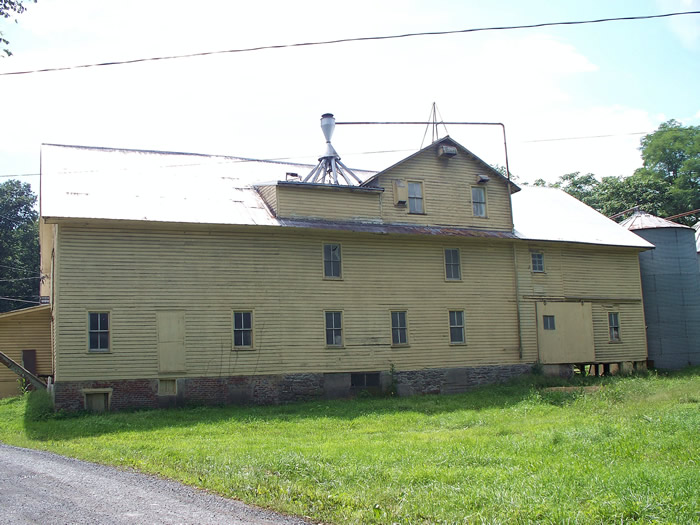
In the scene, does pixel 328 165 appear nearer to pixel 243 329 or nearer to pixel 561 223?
pixel 243 329

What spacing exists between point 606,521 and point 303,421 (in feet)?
37.4

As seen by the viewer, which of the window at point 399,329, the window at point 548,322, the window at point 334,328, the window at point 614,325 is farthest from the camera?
the window at point 614,325

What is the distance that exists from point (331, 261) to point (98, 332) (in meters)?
8.25

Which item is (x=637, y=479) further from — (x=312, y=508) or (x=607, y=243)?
(x=607, y=243)

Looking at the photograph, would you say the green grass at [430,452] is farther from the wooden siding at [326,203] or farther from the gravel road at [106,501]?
the wooden siding at [326,203]

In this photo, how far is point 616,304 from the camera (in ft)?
99.5

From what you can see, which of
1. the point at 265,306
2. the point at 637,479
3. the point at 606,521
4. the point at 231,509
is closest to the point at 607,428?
the point at 637,479

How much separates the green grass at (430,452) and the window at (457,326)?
449cm

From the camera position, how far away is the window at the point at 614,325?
98.5ft

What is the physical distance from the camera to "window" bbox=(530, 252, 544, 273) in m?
28.7

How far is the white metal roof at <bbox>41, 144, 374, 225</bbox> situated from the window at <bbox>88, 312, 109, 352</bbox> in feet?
10.0

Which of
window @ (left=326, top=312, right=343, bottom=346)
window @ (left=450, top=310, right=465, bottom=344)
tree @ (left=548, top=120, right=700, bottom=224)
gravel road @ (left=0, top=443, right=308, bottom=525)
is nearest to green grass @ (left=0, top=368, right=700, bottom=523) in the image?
gravel road @ (left=0, top=443, right=308, bottom=525)

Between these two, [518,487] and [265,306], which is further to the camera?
[265,306]

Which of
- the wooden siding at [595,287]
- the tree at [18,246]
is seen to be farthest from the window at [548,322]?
the tree at [18,246]
